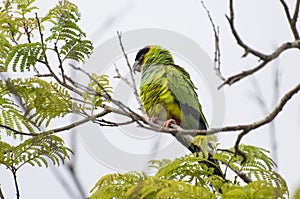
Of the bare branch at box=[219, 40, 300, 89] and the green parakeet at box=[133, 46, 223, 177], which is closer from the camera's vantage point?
the bare branch at box=[219, 40, 300, 89]

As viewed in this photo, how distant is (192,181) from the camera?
3115 mm

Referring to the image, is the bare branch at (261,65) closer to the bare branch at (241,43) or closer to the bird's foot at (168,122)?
the bare branch at (241,43)

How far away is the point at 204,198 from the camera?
249 cm

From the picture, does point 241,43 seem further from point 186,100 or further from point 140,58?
point 140,58

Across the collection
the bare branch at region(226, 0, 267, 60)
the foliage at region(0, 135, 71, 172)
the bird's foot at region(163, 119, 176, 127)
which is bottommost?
the bird's foot at region(163, 119, 176, 127)

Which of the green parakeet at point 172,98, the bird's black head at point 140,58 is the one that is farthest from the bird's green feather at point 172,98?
the bird's black head at point 140,58

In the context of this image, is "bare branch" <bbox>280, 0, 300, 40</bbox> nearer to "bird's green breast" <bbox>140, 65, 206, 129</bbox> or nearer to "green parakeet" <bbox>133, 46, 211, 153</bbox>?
"green parakeet" <bbox>133, 46, 211, 153</bbox>

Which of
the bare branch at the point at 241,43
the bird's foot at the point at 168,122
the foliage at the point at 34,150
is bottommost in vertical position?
the bird's foot at the point at 168,122

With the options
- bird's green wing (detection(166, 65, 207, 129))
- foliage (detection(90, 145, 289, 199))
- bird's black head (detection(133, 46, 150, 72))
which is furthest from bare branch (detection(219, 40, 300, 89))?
bird's black head (detection(133, 46, 150, 72))

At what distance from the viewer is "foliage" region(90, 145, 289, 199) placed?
97.7 inches

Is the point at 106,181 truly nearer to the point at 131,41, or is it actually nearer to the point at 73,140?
the point at 73,140

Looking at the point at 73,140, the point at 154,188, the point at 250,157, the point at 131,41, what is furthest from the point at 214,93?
the point at 73,140

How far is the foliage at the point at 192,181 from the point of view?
2482 mm

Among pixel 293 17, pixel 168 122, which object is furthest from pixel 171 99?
pixel 293 17
